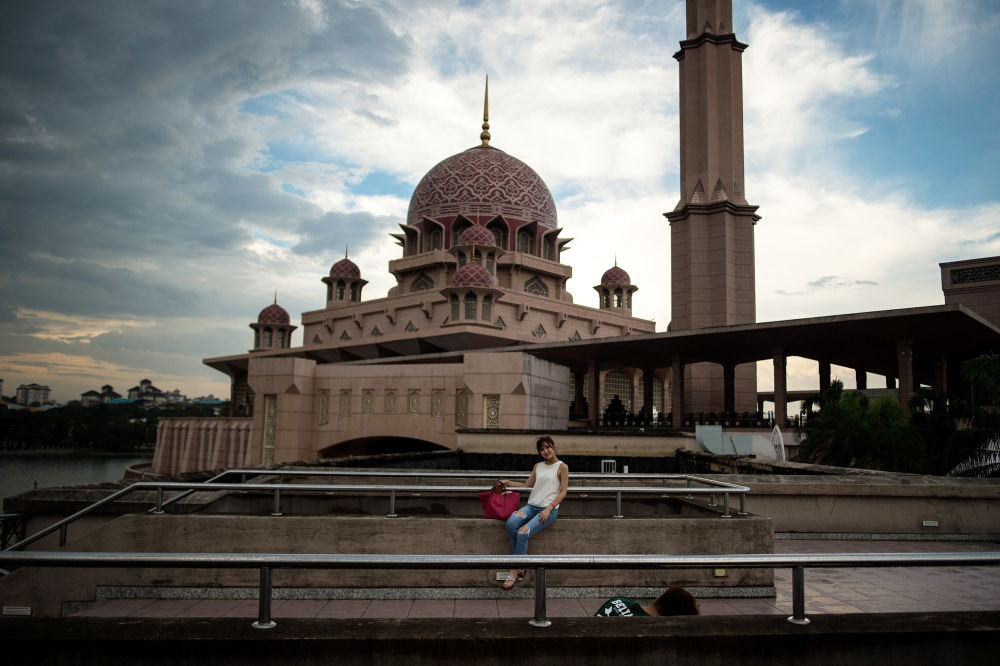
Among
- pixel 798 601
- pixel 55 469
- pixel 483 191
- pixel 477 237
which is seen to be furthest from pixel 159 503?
pixel 55 469

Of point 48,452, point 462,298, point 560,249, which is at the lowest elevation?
point 48,452

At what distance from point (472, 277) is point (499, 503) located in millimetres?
33257

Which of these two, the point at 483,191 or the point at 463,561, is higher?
the point at 483,191

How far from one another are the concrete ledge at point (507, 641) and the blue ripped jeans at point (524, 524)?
2556 mm

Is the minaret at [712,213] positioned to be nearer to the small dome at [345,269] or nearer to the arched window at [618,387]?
the arched window at [618,387]

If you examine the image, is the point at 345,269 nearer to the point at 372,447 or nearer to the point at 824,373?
the point at 372,447

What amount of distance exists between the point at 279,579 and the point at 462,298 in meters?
33.5

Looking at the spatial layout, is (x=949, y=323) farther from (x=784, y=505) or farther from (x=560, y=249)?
(x=560, y=249)

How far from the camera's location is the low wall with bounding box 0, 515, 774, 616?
6078 mm

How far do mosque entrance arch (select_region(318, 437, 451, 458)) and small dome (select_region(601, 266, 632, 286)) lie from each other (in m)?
23.2

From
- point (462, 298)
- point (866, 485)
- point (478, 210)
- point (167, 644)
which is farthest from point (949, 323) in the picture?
point (478, 210)

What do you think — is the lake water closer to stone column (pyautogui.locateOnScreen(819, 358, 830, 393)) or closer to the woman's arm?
stone column (pyautogui.locateOnScreen(819, 358, 830, 393))

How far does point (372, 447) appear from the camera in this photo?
115 feet

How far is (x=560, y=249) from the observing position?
53.6 meters
